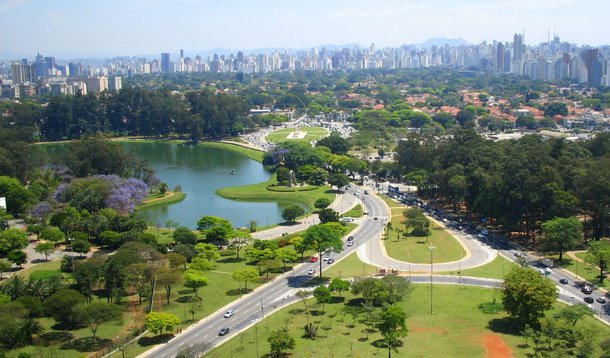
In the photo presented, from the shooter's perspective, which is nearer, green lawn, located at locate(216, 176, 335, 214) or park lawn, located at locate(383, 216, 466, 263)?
park lawn, located at locate(383, 216, 466, 263)

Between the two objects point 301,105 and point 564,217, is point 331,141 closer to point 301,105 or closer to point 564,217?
point 564,217

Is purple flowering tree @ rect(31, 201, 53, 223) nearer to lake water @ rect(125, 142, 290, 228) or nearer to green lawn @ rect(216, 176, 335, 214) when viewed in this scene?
lake water @ rect(125, 142, 290, 228)

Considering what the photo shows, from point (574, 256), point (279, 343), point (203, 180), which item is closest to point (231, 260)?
point (279, 343)

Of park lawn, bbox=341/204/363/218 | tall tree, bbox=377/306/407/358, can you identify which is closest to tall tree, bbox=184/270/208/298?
tall tree, bbox=377/306/407/358

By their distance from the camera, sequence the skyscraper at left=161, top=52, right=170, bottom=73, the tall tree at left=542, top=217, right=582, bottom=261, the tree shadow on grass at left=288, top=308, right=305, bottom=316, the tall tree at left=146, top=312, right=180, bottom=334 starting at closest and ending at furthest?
the tall tree at left=146, top=312, right=180, bottom=334, the tree shadow on grass at left=288, top=308, right=305, bottom=316, the tall tree at left=542, top=217, right=582, bottom=261, the skyscraper at left=161, top=52, right=170, bottom=73

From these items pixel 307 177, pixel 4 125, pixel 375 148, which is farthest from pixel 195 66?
pixel 307 177

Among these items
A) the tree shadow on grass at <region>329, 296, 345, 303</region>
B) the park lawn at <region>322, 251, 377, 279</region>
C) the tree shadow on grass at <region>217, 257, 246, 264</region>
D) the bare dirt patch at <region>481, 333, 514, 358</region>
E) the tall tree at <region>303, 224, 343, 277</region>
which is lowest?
the bare dirt patch at <region>481, 333, 514, 358</region>

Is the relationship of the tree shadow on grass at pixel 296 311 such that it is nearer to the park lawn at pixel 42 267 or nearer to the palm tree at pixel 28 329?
the palm tree at pixel 28 329
